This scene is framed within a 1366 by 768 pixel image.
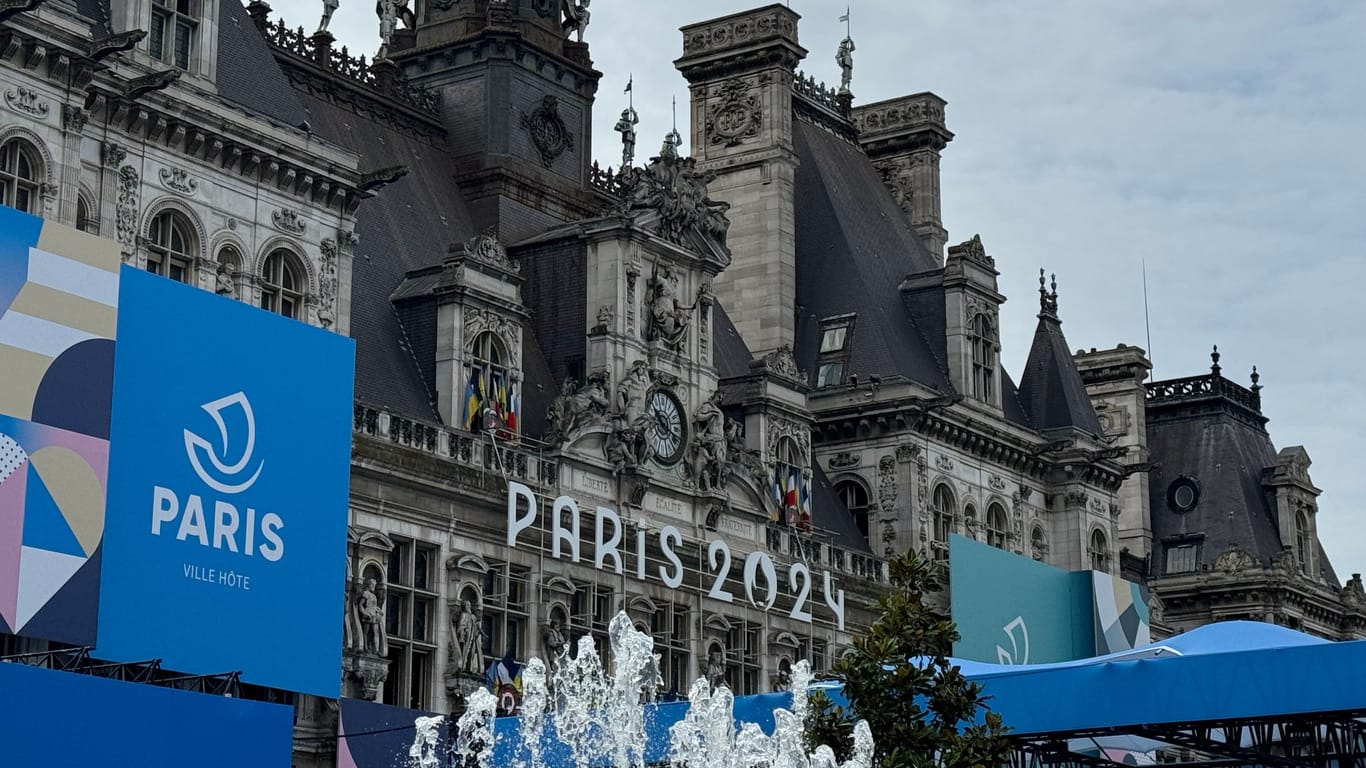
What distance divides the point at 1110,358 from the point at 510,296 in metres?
39.7

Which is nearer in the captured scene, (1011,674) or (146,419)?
(1011,674)

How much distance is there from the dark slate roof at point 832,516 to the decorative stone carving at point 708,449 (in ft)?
20.3

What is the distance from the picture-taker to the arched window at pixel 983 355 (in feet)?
217

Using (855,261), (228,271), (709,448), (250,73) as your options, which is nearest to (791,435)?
(709,448)

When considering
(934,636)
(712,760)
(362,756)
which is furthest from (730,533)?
(934,636)

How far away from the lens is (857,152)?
7300 cm

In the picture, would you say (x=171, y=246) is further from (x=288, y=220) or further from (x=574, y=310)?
(x=574, y=310)

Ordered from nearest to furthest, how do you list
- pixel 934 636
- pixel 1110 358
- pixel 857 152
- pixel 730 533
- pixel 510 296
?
pixel 934 636 → pixel 510 296 → pixel 730 533 → pixel 857 152 → pixel 1110 358

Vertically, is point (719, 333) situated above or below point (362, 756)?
above

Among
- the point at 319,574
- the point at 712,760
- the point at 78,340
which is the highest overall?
the point at 78,340

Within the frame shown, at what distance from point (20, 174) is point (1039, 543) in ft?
115

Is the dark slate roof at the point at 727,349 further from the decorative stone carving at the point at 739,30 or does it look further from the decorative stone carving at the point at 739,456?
the decorative stone carving at the point at 739,30

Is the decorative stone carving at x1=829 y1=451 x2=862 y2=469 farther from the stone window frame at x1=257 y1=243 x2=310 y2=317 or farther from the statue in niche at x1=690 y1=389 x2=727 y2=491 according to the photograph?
the stone window frame at x1=257 y1=243 x2=310 y2=317

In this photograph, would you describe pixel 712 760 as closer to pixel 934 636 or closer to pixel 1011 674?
pixel 1011 674
